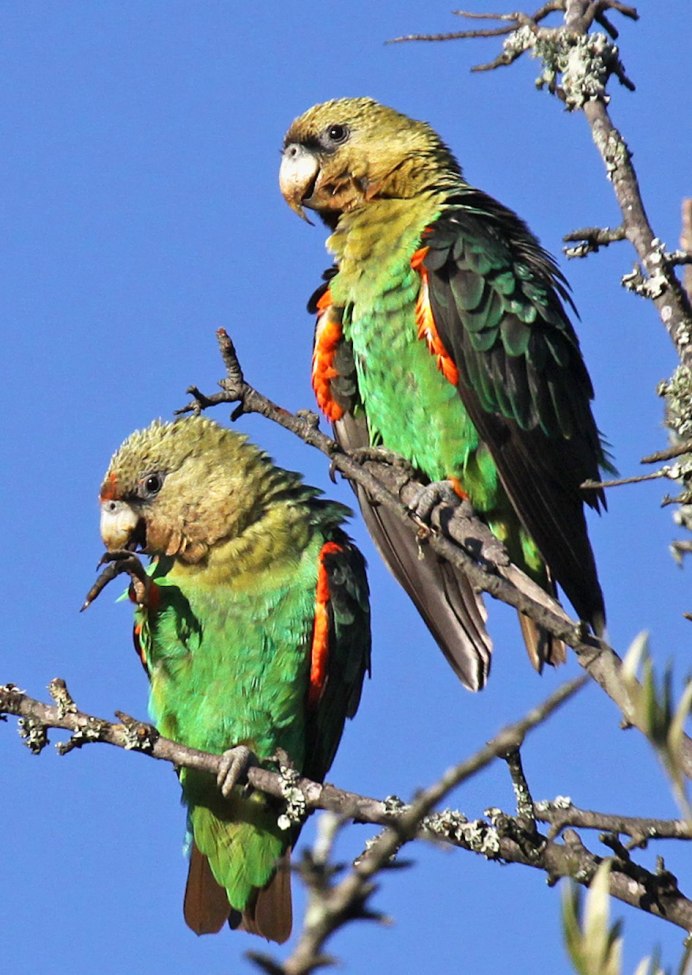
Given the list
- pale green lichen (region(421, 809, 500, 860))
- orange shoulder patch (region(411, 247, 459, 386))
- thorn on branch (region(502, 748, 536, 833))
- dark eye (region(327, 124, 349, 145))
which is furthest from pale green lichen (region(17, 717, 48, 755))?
dark eye (region(327, 124, 349, 145))

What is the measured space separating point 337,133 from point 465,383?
6.46 ft

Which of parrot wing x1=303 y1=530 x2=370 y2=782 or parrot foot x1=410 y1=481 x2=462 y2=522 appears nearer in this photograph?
parrot foot x1=410 y1=481 x2=462 y2=522

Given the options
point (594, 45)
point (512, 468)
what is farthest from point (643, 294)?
point (512, 468)

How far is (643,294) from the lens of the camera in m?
2.98

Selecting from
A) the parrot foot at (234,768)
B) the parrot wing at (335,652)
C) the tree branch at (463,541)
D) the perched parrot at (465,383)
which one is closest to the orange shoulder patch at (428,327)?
the perched parrot at (465,383)

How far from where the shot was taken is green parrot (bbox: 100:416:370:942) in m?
5.77

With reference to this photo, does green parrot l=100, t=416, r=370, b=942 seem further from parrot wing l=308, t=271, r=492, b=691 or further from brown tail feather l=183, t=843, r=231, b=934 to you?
parrot wing l=308, t=271, r=492, b=691

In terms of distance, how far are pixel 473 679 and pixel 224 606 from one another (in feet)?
3.92

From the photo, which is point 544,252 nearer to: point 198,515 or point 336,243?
point 336,243

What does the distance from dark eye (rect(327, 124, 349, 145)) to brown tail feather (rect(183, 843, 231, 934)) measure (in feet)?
12.4

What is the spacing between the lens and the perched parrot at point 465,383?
18.5 ft

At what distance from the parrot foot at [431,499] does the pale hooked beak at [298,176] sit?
2082 millimetres

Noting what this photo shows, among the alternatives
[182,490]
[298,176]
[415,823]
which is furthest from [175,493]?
[415,823]

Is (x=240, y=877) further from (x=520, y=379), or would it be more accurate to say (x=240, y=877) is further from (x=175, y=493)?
(x=520, y=379)
